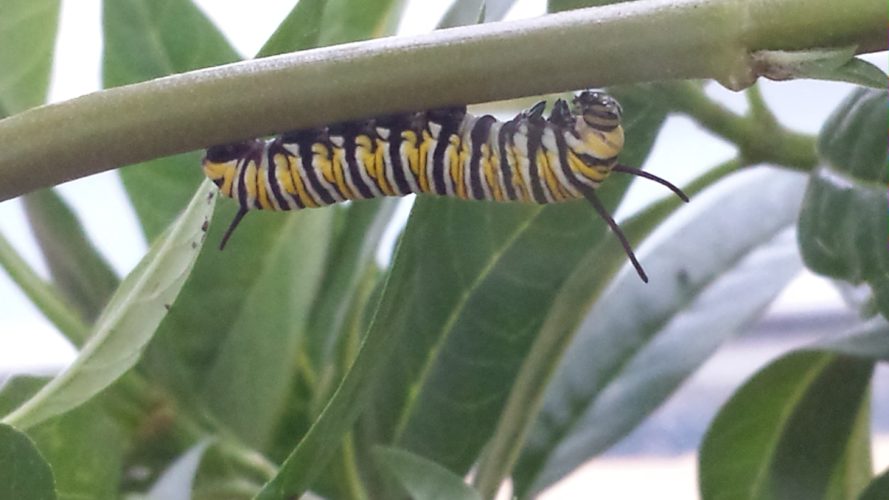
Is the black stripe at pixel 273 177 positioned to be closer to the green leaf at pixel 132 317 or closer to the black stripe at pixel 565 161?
the green leaf at pixel 132 317

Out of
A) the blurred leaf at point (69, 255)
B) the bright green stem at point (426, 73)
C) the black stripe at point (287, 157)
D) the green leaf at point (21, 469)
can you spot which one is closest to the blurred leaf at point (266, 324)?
the blurred leaf at point (69, 255)

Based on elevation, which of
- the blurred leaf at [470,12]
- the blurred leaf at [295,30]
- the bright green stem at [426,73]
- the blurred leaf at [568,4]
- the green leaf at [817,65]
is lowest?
the blurred leaf at [470,12]

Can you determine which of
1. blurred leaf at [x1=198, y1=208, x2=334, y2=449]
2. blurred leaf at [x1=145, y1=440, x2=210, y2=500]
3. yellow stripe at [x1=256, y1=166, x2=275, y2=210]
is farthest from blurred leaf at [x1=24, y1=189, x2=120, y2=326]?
yellow stripe at [x1=256, y1=166, x2=275, y2=210]

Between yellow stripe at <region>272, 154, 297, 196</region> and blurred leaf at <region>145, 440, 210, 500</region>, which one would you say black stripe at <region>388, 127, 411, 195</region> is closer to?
yellow stripe at <region>272, 154, 297, 196</region>

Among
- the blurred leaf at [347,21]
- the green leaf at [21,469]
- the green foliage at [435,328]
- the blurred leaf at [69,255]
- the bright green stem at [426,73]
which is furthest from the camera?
the blurred leaf at [69,255]

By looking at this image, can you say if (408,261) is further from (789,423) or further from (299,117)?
(789,423)

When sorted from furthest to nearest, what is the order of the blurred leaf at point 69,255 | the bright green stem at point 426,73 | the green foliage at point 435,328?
the blurred leaf at point 69,255, the green foliage at point 435,328, the bright green stem at point 426,73

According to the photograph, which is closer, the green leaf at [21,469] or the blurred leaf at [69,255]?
the green leaf at [21,469]

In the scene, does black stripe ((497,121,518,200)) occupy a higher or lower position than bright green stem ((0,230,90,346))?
higher
